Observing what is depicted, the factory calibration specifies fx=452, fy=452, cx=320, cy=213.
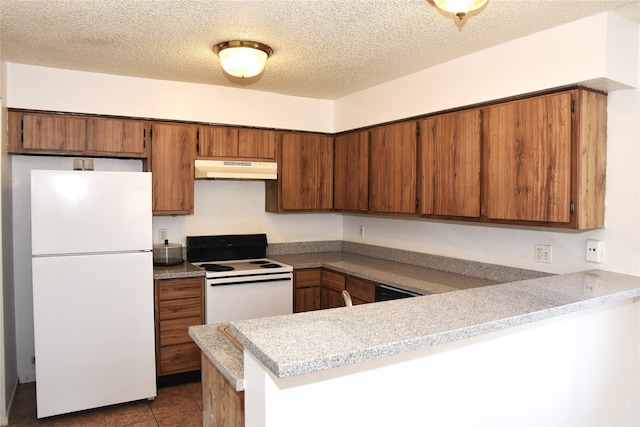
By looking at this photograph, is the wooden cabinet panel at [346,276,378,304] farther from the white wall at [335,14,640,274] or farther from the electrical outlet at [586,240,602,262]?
the electrical outlet at [586,240,602,262]

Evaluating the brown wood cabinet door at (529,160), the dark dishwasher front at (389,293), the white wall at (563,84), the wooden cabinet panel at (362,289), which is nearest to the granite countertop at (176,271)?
the wooden cabinet panel at (362,289)

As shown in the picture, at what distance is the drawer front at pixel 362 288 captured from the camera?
11.0 feet

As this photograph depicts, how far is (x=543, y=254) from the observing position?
2.83 metres

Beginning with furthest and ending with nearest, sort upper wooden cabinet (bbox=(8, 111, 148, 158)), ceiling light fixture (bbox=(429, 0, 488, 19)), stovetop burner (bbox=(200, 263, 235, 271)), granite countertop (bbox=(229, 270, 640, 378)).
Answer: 1. stovetop burner (bbox=(200, 263, 235, 271))
2. upper wooden cabinet (bbox=(8, 111, 148, 158))
3. ceiling light fixture (bbox=(429, 0, 488, 19))
4. granite countertop (bbox=(229, 270, 640, 378))

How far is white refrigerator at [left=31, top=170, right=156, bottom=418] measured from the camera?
292cm

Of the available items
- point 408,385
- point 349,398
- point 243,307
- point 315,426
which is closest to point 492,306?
point 408,385

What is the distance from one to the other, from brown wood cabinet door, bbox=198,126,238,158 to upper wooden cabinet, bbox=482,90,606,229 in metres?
2.16

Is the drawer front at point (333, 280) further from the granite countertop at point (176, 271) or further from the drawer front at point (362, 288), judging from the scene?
the granite countertop at point (176, 271)

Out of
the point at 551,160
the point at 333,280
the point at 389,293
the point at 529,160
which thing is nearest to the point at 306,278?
the point at 333,280

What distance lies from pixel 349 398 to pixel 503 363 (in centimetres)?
72

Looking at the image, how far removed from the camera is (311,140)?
4.31 m

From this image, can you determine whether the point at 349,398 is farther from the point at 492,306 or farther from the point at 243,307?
the point at 243,307

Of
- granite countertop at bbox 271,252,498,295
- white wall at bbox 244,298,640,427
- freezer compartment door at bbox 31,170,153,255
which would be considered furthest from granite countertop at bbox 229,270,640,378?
freezer compartment door at bbox 31,170,153,255

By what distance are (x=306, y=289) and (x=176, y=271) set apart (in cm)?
110
